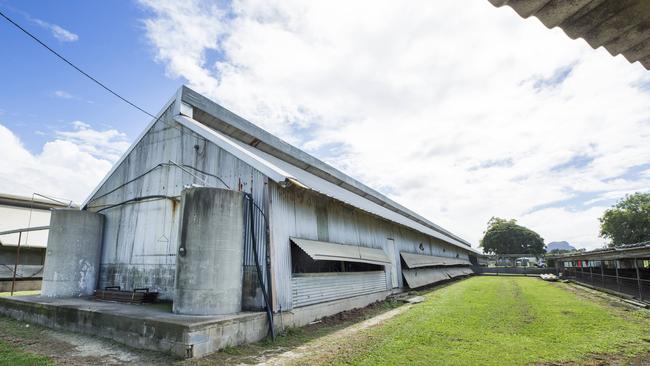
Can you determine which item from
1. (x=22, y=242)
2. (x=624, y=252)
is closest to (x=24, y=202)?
(x=22, y=242)

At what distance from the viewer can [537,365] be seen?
5.80m

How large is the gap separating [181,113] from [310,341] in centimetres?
785

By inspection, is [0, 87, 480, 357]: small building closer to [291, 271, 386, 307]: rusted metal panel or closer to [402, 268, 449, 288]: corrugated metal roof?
[291, 271, 386, 307]: rusted metal panel

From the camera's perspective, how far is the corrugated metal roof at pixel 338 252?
9.47m

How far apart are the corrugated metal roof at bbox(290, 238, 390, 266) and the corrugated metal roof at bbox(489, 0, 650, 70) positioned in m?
7.77

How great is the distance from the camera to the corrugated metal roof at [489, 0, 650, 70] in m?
1.95

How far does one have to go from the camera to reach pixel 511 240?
223ft

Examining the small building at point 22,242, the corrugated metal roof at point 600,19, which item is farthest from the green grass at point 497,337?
the small building at point 22,242

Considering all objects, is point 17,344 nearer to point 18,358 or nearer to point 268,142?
point 18,358

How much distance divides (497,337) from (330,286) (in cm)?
466

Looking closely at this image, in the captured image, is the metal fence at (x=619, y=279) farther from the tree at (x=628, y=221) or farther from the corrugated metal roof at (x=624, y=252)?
the tree at (x=628, y=221)

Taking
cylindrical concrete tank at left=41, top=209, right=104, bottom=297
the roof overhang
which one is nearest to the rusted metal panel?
the roof overhang

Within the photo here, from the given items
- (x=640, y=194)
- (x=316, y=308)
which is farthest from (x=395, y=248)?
(x=640, y=194)

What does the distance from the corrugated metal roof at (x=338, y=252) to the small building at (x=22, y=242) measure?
1438 centimetres
